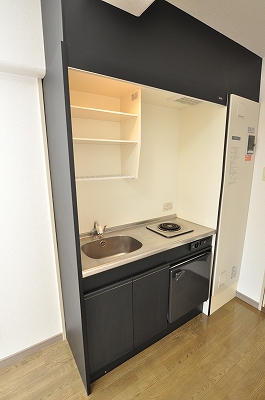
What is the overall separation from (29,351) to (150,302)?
1116 mm

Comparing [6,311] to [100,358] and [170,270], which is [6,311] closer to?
[100,358]

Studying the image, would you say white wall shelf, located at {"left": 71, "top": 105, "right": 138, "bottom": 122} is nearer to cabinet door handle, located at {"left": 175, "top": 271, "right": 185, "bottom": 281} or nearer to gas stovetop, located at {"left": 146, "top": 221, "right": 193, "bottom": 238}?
gas stovetop, located at {"left": 146, "top": 221, "right": 193, "bottom": 238}

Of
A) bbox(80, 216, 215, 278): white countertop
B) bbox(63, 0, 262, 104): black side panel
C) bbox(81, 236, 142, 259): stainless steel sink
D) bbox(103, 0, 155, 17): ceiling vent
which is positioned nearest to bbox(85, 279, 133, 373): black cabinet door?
bbox(80, 216, 215, 278): white countertop

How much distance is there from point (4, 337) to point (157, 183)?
187 cm

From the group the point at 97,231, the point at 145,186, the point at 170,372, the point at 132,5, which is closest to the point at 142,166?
the point at 145,186

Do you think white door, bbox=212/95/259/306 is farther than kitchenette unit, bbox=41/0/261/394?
Yes

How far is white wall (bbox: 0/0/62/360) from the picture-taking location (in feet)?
4.08

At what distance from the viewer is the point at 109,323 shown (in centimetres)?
139

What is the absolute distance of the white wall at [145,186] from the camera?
1797 millimetres

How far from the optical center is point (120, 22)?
45.1 inches

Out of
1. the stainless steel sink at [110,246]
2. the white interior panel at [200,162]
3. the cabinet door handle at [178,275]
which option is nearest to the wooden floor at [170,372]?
the cabinet door handle at [178,275]

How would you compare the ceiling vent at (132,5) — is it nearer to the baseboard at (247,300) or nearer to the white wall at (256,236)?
the white wall at (256,236)

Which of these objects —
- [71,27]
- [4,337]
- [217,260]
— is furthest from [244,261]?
[71,27]

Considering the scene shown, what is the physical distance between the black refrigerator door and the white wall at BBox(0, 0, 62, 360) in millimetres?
999
